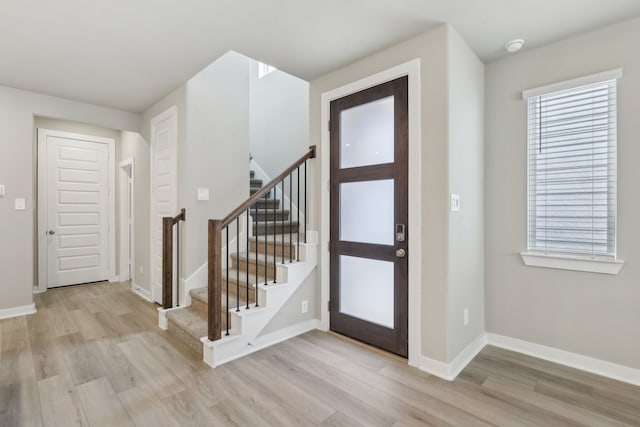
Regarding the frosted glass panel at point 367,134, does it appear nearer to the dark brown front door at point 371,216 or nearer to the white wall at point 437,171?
the dark brown front door at point 371,216

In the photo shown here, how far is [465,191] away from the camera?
2482 mm

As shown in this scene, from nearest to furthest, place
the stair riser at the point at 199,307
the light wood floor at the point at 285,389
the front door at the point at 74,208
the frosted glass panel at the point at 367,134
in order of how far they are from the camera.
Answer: the light wood floor at the point at 285,389 → the frosted glass panel at the point at 367,134 → the stair riser at the point at 199,307 → the front door at the point at 74,208

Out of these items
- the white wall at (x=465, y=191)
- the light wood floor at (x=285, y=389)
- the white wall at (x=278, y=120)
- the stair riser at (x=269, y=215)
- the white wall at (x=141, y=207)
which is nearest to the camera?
the light wood floor at (x=285, y=389)

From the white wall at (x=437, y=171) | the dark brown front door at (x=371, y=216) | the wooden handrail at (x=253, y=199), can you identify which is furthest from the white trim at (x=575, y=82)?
the wooden handrail at (x=253, y=199)

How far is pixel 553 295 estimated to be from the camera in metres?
2.50

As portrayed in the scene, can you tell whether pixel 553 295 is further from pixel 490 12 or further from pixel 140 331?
pixel 140 331

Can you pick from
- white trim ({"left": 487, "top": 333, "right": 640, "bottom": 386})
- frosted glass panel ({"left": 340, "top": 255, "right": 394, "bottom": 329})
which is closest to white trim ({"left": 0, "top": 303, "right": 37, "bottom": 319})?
frosted glass panel ({"left": 340, "top": 255, "right": 394, "bottom": 329})

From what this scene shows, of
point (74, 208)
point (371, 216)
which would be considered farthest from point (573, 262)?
point (74, 208)

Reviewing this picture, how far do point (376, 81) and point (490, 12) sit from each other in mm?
893

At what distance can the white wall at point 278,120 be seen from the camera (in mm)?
4445

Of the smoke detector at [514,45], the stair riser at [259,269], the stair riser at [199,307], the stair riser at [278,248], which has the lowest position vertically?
the stair riser at [199,307]

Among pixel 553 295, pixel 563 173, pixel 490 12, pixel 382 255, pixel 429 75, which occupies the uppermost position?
pixel 490 12

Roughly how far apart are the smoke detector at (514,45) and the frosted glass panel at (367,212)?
1.40 meters

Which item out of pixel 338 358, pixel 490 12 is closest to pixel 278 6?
pixel 490 12
